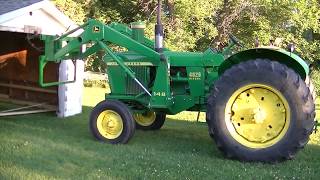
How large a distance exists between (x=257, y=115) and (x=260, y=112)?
0.06 metres

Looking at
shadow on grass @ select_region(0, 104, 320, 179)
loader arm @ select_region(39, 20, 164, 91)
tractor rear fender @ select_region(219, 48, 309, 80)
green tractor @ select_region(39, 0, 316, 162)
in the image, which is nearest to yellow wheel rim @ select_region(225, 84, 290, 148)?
green tractor @ select_region(39, 0, 316, 162)

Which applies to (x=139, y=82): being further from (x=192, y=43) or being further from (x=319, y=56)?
(x=319, y=56)

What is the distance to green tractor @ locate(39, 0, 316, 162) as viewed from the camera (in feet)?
→ 20.1

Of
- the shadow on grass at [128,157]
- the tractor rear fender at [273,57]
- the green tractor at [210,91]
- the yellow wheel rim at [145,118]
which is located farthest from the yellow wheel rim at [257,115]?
the yellow wheel rim at [145,118]

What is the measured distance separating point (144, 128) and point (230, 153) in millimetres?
2860

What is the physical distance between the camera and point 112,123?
7551 millimetres

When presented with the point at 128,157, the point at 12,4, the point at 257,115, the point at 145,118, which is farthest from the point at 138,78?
the point at 12,4

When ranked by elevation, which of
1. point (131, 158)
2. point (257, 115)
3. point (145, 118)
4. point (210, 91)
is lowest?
point (131, 158)

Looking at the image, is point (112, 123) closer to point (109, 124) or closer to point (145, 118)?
point (109, 124)

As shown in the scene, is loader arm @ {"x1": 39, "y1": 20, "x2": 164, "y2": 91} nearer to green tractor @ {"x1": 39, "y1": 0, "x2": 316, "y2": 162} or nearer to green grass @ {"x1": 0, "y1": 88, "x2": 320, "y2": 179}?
green tractor @ {"x1": 39, "y1": 0, "x2": 316, "y2": 162}

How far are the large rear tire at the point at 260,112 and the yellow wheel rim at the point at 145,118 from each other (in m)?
2.63

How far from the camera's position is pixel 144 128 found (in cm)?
894

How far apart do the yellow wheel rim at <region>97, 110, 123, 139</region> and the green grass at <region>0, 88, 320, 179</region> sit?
0.75 feet

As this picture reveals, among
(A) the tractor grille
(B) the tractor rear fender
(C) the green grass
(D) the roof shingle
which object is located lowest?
(C) the green grass
